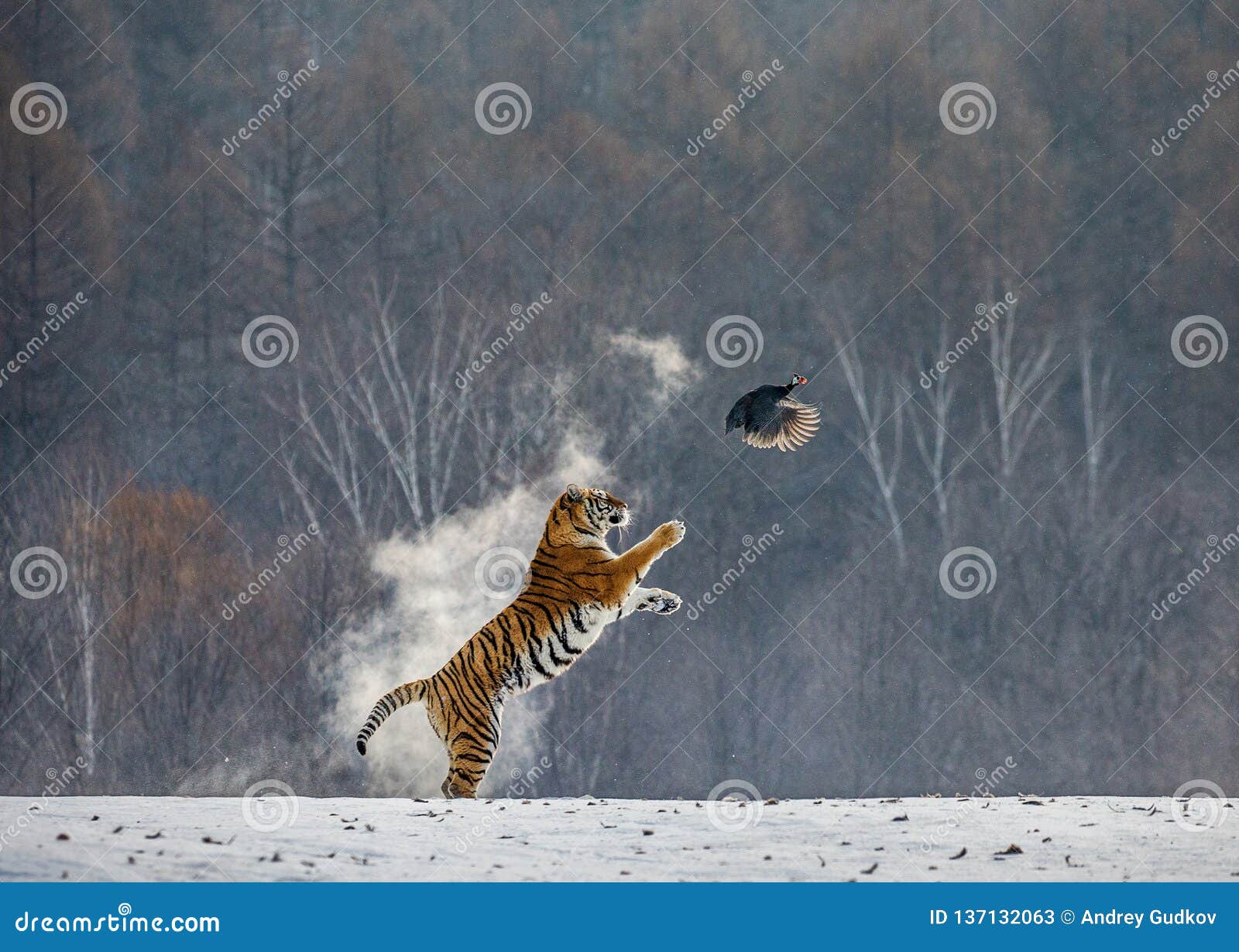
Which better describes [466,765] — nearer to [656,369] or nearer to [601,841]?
[601,841]

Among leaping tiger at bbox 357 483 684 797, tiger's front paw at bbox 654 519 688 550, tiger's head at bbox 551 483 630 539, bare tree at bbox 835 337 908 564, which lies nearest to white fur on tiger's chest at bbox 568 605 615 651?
leaping tiger at bbox 357 483 684 797

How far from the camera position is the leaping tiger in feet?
32.8

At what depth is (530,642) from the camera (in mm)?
10117

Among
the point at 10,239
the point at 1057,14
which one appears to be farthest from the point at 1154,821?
the point at 10,239

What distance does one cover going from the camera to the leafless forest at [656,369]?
22281 millimetres

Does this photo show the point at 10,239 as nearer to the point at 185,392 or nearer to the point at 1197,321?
the point at 185,392

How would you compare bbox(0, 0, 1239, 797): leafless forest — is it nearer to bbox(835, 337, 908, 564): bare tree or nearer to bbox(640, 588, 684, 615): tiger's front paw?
bbox(835, 337, 908, 564): bare tree

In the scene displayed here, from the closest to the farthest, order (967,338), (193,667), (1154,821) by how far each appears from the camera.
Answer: (1154,821)
(193,667)
(967,338)

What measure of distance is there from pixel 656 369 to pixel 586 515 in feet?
43.5

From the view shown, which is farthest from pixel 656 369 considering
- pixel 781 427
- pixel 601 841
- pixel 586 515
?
pixel 601 841

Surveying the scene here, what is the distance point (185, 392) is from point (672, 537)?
1546 cm

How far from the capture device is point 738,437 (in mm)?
23109

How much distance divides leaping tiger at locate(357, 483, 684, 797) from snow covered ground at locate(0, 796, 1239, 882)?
87 centimetres

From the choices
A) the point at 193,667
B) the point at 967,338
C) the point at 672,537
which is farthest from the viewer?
the point at 967,338
